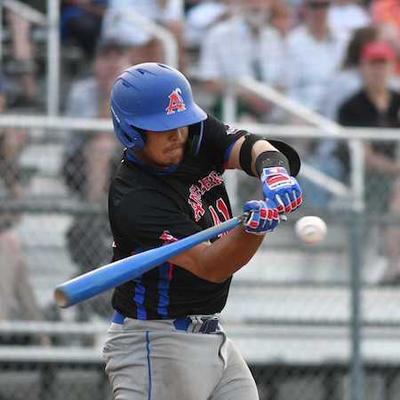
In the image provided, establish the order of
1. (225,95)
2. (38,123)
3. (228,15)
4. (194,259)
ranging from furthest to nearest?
(228,15), (225,95), (38,123), (194,259)

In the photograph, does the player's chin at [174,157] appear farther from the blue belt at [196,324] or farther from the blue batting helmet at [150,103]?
the blue belt at [196,324]

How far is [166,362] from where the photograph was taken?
15.0 feet

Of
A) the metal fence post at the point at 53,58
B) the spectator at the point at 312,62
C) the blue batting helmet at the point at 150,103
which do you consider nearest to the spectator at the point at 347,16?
the spectator at the point at 312,62

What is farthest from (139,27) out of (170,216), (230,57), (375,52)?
(170,216)

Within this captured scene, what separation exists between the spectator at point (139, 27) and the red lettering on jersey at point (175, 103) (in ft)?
12.7

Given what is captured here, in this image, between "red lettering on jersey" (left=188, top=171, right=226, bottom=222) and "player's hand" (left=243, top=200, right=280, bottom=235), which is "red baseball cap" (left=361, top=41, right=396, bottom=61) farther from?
"player's hand" (left=243, top=200, right=280, bottom=235)

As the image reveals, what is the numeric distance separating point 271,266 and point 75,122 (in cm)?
152

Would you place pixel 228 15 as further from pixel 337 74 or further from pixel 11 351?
pixel 11 351

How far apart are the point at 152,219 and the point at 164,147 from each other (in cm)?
26

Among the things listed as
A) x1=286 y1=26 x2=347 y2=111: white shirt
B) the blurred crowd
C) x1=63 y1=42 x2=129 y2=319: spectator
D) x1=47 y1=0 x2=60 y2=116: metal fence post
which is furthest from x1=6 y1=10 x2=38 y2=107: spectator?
x1=286 y1=26 x2=347 y2=111: white shirt

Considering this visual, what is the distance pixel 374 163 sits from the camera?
7.76 meters

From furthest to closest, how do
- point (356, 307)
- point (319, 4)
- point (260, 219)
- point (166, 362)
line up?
point (319, 4)
point (356, 307)
point (166, 362)
point (260, 219)

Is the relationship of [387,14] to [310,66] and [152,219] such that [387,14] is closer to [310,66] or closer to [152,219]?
[310,66]

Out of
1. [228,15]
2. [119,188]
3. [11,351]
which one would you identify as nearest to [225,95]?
[228,15]
